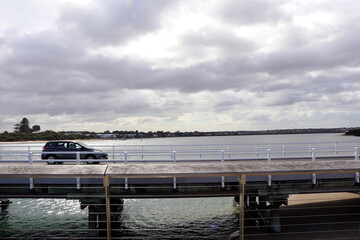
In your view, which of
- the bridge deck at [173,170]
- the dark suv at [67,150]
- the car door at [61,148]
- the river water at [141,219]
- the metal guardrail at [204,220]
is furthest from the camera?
the dark suv at [67,150]

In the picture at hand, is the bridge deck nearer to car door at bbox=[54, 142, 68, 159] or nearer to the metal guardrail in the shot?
the metal guardrail

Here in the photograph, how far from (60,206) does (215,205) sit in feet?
47.6

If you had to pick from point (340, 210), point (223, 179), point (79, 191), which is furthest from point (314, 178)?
point (79, 191)

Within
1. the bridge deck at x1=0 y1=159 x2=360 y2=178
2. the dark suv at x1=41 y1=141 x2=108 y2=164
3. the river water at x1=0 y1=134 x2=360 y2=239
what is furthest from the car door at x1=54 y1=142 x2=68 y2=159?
the bridge deck at x1=0 y1=159 x2=360 y2=178

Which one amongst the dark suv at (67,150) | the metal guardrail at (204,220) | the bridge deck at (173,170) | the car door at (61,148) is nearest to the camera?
the bridge deck at (173,170)

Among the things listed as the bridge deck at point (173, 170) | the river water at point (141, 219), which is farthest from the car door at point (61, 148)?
the bridge deck at point (173, 170)

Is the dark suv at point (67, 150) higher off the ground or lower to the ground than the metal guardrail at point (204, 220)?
higher

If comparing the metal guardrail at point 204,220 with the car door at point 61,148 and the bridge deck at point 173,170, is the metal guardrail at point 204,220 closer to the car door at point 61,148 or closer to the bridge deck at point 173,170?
the car door at point 61,148

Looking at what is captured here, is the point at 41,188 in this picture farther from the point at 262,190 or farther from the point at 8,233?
the point at 262,190

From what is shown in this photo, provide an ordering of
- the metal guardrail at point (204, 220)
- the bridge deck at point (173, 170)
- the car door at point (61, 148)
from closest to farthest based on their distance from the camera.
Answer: the bridge deck at point (173, 170)
the metal guardrail at point (204, 220)
the car door at point (61, 148)

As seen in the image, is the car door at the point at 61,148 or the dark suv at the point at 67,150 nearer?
the car door at the point at 61,148

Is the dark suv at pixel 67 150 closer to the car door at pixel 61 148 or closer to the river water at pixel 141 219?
the car door at pixel 61 148

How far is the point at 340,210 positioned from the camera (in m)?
17.2

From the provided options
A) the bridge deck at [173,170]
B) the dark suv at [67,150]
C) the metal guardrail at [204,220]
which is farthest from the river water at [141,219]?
the bridge deck at [173,170]
